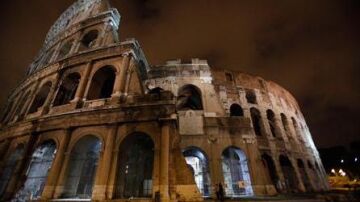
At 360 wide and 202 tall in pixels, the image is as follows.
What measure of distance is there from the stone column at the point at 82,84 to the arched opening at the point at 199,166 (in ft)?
25.4

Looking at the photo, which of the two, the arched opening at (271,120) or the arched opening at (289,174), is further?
the arched opening at (271,120)

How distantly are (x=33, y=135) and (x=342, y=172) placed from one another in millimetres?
49514

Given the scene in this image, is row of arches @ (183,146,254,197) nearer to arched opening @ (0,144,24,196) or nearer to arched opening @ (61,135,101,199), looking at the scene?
arched opening @ (61,135,101,199)

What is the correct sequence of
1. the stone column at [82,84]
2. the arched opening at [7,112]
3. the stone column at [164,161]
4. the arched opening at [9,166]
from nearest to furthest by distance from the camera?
the stone column at [164,161]
the arched opening at [9,166]
the stone column at [82,84]
the arched opening at [7,112]

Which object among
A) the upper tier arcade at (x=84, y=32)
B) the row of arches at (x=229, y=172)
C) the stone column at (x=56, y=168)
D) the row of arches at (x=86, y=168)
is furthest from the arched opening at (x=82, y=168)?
the upper tier arcade at (x=84, y=32)

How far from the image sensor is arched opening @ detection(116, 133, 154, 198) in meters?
10.9

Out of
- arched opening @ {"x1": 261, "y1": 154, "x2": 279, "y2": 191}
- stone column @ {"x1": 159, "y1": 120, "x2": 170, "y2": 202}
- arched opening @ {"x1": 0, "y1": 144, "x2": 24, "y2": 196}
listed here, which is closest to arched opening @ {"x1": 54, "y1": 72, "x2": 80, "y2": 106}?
arched opening @ {"x1": 0, "y1": 144, "x2": 24, "y2": 196}

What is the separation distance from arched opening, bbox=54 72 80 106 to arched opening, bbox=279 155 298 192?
18.1m

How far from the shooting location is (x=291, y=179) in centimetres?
1797

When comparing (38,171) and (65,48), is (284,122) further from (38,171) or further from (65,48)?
(65,48)

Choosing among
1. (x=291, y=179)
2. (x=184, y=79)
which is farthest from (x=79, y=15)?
(x=291, y=179)

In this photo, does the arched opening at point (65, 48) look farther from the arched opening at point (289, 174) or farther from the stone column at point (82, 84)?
the arched opening at point (289, 174)

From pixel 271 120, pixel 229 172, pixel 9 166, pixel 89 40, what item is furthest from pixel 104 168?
pixel 271 120

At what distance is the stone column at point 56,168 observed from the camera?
10016mm
